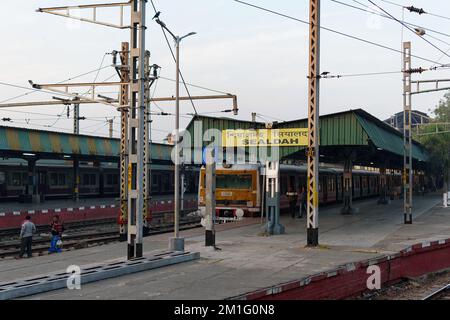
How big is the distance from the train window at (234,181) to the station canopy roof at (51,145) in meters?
11.3

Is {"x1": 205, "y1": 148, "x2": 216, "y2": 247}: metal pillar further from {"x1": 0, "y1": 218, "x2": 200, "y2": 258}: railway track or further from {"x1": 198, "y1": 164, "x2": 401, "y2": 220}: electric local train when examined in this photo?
{"x1": 198, "y1": 164, "x2": 401, "y2": 220}: electric local train

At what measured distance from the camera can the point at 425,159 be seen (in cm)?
5138

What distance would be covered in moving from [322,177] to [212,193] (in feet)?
63.0

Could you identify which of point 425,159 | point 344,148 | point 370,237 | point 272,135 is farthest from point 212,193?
point 425,159

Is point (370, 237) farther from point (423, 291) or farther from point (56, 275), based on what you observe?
Result: point (56, 275)

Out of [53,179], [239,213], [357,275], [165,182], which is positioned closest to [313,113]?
[357,275]

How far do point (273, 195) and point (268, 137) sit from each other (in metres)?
2.20

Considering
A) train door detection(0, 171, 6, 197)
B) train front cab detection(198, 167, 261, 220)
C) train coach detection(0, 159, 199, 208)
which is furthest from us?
train coach detection(0, 159, 199, 208)

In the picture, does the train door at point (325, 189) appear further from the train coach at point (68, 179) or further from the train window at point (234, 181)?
the train coach at point (68, 179)

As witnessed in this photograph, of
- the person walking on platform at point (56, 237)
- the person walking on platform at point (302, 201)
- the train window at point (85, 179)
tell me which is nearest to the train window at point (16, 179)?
the train window at point (85, 179)

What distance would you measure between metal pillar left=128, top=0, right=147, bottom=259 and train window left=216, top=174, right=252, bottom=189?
14.1 meters

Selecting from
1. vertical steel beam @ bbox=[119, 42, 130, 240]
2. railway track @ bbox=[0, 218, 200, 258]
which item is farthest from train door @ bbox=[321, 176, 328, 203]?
vertical steel beam @ bbox=[119, 42, 130, 240]

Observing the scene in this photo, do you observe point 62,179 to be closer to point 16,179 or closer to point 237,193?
point 16,179

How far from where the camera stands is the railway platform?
10.3 meters
